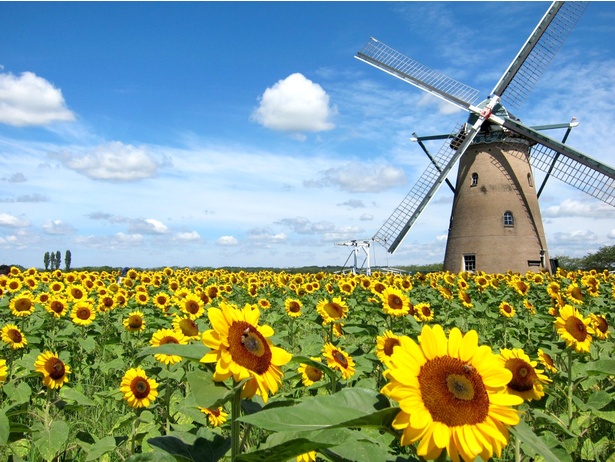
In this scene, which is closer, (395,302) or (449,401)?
(449,401)

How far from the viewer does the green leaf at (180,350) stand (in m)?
1.55

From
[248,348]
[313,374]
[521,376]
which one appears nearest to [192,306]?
Result: [313,374]

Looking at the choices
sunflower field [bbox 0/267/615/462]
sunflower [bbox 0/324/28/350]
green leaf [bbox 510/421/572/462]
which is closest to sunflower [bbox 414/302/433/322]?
sunflower field [bbox 0/267/615/462]

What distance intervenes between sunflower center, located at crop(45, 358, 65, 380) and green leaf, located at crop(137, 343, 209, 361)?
3.01 m

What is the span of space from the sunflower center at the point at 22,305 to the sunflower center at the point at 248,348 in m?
6.24

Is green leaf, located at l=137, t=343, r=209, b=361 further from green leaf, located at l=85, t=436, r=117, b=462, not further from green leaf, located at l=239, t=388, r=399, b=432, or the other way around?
green leaf, located at l=85, t=436, r=117, b=462

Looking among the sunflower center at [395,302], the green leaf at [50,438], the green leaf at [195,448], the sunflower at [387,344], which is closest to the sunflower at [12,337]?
the green leaf at [50,438]

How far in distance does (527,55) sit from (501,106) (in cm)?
314

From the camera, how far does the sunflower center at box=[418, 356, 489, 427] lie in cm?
152

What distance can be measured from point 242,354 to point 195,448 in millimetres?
341

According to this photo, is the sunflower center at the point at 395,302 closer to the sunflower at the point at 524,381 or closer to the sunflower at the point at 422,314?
the sunflower at the point at 422,314

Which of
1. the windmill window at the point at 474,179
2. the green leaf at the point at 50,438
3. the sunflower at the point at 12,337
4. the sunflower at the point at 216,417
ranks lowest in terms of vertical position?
the green leaf at the point at 50,438

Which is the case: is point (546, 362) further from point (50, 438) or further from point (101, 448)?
point (50, 438)

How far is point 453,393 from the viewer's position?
1560 millimetres
